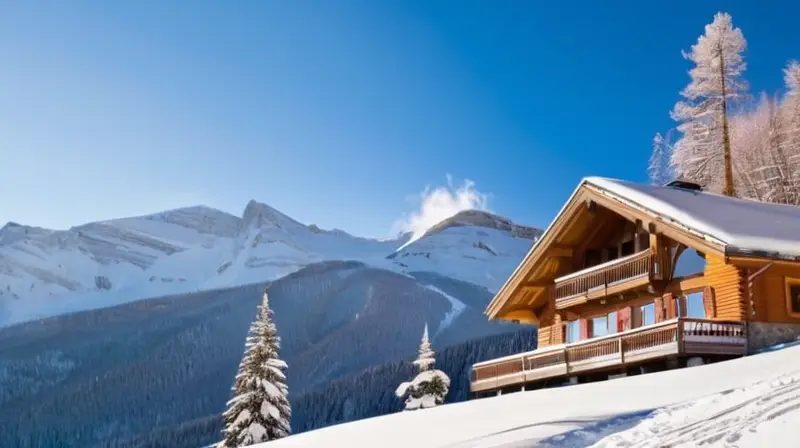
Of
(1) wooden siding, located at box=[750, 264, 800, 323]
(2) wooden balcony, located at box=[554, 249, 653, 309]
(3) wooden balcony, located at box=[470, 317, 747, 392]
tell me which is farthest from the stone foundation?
(2) wooden balcony, located at box=[554, 249, 653, 309]

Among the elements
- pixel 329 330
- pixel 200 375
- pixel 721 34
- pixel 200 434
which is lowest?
pixel 200 434

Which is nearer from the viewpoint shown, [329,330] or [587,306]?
[587,306]

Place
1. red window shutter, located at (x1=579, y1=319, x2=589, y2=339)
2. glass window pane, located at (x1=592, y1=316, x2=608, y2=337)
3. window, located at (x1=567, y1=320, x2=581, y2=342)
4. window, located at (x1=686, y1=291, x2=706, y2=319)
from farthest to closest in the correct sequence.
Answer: window, located at (x1=567, y1=320, x2=581, y2=342) < red window shutter, located at (x1=579, y1=319, x2=589, y2=339) < glass window pane, located at (x1=592, y1=316, x2=608, y2=337) < window, located at (x1=686, y1=291, x2=706, y2=319)

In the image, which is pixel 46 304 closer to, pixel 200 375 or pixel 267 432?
pixel 200 375

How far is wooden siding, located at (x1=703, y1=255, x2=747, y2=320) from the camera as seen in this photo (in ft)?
70.5

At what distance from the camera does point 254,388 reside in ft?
110

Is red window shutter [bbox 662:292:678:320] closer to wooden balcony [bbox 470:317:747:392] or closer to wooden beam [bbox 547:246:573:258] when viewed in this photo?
wooden balcony [bbox 470:317:747:392]

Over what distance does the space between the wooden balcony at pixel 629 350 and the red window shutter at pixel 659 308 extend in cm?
245

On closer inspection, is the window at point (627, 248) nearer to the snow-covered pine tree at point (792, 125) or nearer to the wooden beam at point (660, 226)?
the wooden beam at point (660, 226)

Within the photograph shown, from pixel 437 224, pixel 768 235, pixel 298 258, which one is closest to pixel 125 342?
pixel 298 258

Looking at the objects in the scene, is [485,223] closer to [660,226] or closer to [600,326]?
[600,326]

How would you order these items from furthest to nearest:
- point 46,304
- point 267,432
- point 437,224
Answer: point 46,304
point 437,224
point 267,432

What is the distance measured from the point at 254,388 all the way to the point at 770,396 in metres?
24.8

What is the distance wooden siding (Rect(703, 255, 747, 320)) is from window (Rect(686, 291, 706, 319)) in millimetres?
402
